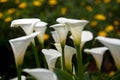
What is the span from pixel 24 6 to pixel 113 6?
1143 millimetres

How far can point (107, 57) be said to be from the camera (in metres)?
3.65

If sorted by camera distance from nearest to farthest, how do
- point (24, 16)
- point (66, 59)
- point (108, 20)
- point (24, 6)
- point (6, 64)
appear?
1. point (66, 59)
2. point (6, 64)
3. point (24, 16)
4. point (24, 6)
5. point (108, 20)

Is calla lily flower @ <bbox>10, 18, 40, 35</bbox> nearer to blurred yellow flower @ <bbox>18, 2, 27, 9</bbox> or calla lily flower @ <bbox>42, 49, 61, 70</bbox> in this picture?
calla lily flower @ <bbox>42, 49, 61, 70</bbox>

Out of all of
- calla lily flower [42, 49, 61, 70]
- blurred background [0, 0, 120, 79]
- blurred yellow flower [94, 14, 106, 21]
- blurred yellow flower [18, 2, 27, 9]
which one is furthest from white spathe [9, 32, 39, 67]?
blurred yellow flower [94, 14, 106, 21]

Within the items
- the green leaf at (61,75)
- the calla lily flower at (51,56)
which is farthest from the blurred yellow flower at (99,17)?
the green leaf at (61,75)

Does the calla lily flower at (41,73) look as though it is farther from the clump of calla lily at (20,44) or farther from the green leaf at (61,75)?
the clump of calla lily at (20,44)

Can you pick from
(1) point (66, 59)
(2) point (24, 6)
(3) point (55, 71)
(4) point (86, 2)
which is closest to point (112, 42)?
(3) point (55, 71)

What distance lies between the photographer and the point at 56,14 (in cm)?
369

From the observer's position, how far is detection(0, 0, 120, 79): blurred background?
3.25m

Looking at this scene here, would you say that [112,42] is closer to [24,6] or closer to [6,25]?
[6,25]

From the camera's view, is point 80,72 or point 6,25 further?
point 6,25

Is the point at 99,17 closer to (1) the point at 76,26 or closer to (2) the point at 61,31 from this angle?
(2) the point at 61,31

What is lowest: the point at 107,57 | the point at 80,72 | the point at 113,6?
the point at 107,57

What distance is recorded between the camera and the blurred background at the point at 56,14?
10.7 feet
